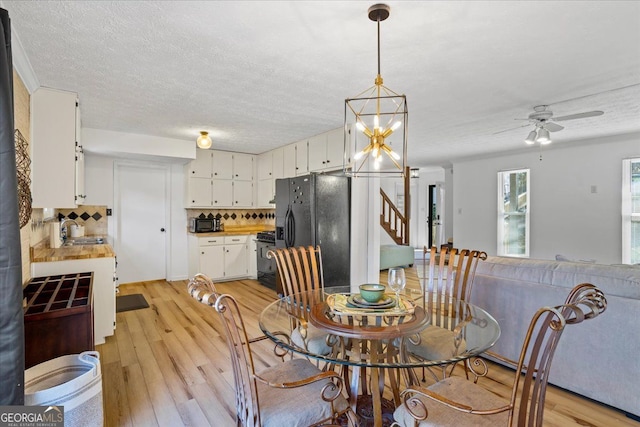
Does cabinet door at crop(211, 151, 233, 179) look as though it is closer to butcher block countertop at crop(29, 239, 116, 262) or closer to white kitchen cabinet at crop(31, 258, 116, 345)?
butcher block countertop at crop(29, 239, 116, 262)

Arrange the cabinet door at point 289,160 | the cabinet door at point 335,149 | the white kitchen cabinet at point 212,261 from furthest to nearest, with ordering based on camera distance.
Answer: the white kitchen cabinet at point 212,261 < the cabinet door at point 289,160 < the cabinet door at point 335,149

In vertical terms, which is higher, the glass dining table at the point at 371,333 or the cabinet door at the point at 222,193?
the cabinet door at the point at 222,193

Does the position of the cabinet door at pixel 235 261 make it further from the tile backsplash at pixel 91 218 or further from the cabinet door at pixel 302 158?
the tile backsplash at pixel 91 218

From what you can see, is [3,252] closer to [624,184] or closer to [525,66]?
[525,66]

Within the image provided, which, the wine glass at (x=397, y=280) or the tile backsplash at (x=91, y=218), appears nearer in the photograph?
the wine glass at (x=397, y=280)

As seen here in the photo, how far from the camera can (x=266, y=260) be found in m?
5.25

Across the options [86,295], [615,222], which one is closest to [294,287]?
[86,295]

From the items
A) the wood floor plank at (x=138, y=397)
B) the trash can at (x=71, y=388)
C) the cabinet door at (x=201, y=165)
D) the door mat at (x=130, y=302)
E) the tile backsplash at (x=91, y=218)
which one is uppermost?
the cabinet door at (x=201, y=165)

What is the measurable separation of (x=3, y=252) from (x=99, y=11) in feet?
4.61

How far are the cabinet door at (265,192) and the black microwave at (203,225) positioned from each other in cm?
91

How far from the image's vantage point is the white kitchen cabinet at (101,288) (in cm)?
292

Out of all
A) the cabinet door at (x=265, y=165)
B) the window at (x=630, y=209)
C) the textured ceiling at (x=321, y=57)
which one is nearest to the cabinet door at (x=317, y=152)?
the textured ceiling at (x=321, y=57)

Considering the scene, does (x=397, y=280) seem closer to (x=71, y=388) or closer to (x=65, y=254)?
(x=71, y=388)

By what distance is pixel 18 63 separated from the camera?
2.31 m
